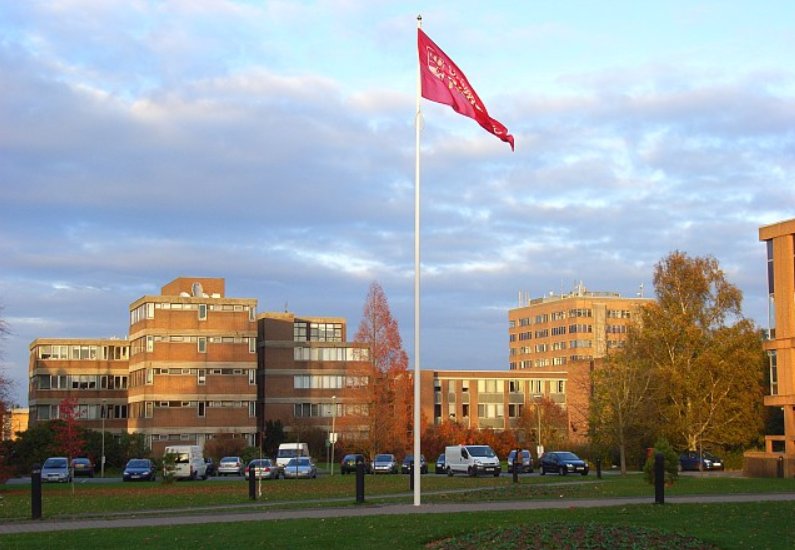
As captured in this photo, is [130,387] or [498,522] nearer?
[498,522]

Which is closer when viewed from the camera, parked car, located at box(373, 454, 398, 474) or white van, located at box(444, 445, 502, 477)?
white van, located at box(444, 445, 502, 477)

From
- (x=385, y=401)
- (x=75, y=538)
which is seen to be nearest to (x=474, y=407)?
(x=385, y=401)

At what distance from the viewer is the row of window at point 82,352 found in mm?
112000

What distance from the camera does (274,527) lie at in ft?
68.9

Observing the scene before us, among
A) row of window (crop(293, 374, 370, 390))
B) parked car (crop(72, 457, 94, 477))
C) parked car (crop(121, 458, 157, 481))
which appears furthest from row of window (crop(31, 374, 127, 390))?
parked car (crop(121, 458, 157, 481))

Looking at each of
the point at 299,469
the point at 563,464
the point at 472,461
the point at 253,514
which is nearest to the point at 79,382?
the point at 299,469

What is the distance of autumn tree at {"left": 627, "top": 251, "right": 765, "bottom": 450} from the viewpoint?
70188 millimetres

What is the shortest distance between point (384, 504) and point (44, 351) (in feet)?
300

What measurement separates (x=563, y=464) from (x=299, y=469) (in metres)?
16.0

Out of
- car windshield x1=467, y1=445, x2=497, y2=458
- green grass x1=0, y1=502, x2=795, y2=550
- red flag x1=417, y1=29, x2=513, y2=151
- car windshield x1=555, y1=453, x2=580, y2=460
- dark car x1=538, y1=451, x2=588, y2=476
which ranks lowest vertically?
dark car x1=538, y1=451, x2=588, y2=476

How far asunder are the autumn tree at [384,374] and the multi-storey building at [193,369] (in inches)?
1032

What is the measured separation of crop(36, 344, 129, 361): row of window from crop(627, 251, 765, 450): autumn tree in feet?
203

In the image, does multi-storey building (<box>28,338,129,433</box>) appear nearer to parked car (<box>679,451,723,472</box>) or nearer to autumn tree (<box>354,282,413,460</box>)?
autumn tree (<box>354,282,413,460</box>)

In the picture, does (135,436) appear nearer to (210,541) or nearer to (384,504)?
(384,504)
